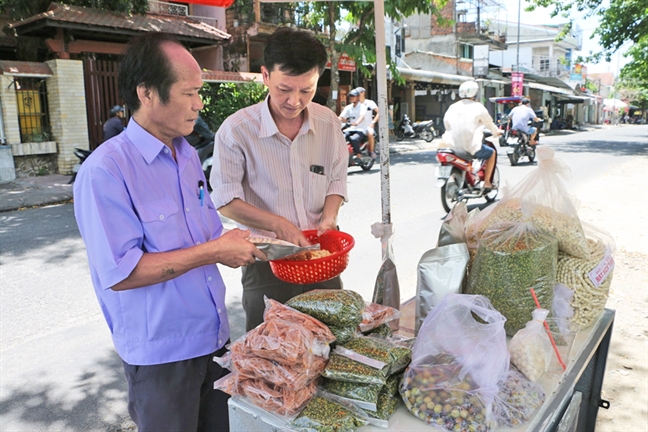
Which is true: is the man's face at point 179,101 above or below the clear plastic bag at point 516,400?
above

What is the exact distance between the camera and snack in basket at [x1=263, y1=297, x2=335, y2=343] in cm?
126

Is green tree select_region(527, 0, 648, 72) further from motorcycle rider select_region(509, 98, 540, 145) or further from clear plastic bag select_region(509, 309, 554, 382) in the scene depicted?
clear plastic bag select_region(509, 309, 554, 382)

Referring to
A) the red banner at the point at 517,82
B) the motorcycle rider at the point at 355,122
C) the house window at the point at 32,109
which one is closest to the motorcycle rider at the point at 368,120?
the motorcycle rider at the point at 355,122

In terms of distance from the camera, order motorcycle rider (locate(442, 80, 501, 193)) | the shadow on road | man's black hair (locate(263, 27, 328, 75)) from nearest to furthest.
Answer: man's black hair (locate(263, 27, 328, 75))
the shadow on road
motorcycle rider (locate(442, 80, 501, 193))

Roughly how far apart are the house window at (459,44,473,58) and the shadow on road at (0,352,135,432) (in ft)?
102

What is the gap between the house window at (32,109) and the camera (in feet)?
32.9

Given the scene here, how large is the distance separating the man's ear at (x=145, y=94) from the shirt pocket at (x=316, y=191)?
2.79 feet

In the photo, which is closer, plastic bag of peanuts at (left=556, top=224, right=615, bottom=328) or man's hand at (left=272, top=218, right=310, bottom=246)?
plastic bag of peanuts at (left=556, top=224, right=615, bottom=328)

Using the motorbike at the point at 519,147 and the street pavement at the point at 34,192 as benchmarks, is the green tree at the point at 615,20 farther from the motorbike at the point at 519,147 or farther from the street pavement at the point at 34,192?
the street pavement at the point at 34,192

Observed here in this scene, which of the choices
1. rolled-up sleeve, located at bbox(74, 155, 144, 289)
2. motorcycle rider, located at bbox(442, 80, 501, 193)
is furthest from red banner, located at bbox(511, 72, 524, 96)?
rolled-up sleeve, located at bbox(74, 155, 144, 289)

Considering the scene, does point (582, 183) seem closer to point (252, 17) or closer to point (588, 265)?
point (588, 265)

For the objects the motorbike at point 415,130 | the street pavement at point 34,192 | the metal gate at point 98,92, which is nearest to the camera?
the street pavement at point 34,192

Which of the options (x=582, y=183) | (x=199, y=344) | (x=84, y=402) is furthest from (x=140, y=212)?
(x=582, y=183)

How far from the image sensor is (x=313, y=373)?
1.23 metres
